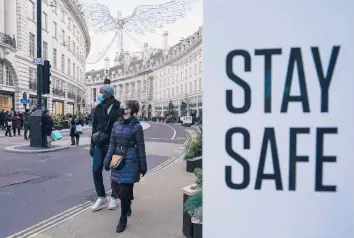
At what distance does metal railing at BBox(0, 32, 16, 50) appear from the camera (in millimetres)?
23406

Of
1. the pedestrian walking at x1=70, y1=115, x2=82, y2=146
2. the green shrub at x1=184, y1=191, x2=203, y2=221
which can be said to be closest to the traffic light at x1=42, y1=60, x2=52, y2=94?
the pedestrian walking at x1=70, y1=115, x2=82, y2=146

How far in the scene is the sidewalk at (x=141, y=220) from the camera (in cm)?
362

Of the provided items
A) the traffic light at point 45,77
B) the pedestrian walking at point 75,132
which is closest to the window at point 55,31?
the pedestrian walking at point 75,132

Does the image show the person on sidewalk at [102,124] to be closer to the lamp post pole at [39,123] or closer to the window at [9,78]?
the lamp post pole at [39,123]

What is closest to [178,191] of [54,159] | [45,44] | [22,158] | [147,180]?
[147,180]

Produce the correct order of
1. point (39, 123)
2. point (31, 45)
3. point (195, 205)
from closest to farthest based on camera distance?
1. point (195, 205)
2. point (39, 123)
3. point (31, 45)

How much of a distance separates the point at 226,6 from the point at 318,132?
510 millimetres

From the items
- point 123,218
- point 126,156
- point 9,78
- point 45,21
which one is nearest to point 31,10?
point 45,21

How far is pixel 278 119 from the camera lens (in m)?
0.99

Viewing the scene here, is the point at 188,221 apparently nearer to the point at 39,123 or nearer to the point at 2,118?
the point at 39,123

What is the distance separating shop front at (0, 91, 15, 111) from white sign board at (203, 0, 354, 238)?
2712cm

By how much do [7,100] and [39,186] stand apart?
73.2 feet

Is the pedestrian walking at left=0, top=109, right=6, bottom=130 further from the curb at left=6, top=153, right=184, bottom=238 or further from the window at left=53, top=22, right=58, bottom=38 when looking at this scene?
the curb at left=6, top=153, right=184, bottom=238

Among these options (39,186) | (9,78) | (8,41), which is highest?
(8,41)
